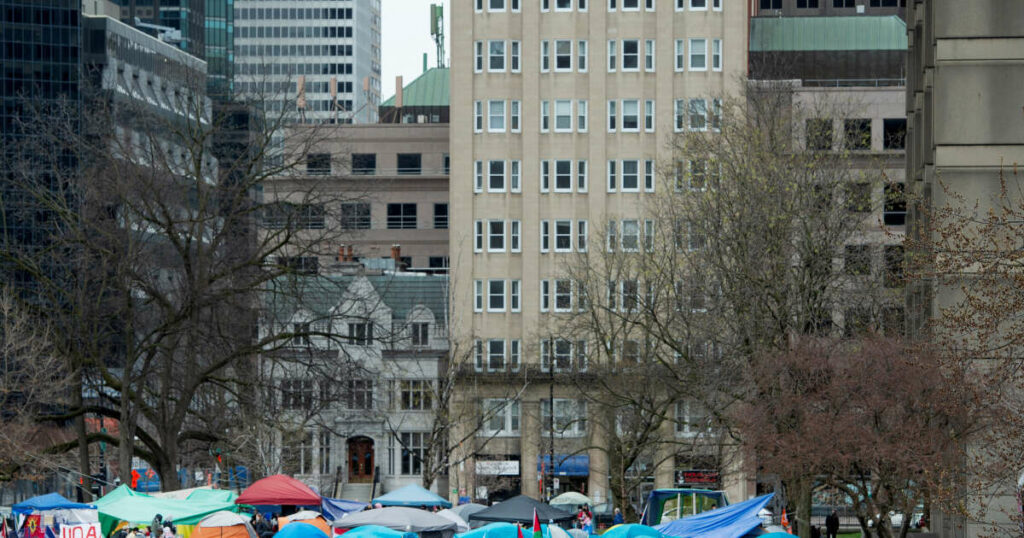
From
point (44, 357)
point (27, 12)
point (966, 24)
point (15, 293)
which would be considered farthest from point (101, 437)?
point (27, 12)

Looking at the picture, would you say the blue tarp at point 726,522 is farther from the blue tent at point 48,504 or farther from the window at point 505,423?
the window at point 505,423

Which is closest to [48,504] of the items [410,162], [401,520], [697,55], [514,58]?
[401,520]

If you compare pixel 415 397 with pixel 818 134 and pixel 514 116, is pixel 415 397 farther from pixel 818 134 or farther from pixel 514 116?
pixel 818 134

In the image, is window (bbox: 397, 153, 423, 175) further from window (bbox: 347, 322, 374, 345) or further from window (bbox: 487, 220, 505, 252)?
window (bbox: 347, 322, 374, 345)

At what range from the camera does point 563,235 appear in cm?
8950

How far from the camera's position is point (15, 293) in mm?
45375

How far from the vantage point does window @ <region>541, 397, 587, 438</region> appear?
265 ft

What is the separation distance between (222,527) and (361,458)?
58.8 m

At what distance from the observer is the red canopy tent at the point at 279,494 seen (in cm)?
3831

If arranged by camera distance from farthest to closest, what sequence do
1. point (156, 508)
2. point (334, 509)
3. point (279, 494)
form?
point (334, 509), point (279, 494), point (156, 508)

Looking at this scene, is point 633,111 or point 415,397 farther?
point 415,397

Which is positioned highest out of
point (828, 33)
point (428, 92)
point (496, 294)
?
point (828, 33)

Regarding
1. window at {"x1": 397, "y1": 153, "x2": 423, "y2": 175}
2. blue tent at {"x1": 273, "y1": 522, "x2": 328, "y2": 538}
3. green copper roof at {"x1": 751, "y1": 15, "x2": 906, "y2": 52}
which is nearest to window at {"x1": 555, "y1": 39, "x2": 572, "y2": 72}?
green copper roof at {"x1": 751, "y1": 15, "x2": 906, "y2": 52}

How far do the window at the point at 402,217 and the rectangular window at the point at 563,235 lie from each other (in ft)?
101
